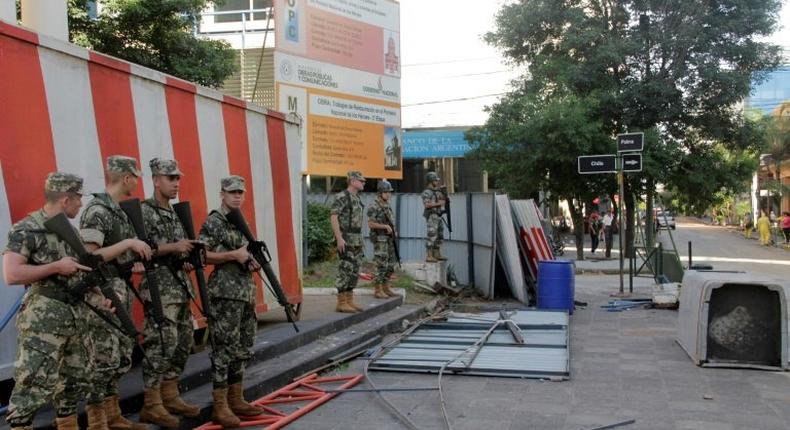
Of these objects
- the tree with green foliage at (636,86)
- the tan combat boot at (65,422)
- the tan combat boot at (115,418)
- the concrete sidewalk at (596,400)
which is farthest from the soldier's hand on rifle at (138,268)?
Answer: the tree with green foliage at (636,86)

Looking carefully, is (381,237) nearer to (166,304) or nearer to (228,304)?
(228,304)

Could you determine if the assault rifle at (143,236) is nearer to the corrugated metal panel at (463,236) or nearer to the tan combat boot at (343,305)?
the tan combat boot at (343,305)

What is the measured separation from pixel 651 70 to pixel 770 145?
20713 millimetres

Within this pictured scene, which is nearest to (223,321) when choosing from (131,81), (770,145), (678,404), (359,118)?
(131,81)

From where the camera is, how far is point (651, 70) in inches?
747

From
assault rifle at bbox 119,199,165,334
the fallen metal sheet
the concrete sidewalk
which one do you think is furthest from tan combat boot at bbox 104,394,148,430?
the fallen metal sheet

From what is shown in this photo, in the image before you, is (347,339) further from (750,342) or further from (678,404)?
(750,342)

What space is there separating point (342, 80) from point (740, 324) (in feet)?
26.6

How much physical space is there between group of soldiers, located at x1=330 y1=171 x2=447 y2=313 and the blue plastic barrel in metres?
2.16

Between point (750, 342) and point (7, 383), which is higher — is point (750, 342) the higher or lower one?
the lower one

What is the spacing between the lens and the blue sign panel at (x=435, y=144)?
24.9m

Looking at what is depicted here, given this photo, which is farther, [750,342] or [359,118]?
[359,118]

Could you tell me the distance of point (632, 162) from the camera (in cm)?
1191

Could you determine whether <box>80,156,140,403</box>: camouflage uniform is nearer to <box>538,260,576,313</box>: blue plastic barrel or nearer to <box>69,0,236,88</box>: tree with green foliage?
<box>538,260,576,313</box>: blue plastic barrel
